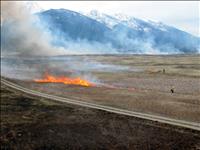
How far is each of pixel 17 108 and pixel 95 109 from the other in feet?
46.1

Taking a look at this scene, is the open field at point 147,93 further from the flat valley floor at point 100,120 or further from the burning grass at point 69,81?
the burning grass at point 69,81

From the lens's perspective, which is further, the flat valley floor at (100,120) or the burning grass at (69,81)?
the burning grass at (69,81)

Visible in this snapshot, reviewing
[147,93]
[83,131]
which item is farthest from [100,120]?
A: [147,93]

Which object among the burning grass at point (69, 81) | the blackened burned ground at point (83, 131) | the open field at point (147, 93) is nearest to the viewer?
the blackened burned ground at point (83, 131)

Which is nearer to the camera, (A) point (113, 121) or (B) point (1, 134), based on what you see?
(B) point (1, 134)

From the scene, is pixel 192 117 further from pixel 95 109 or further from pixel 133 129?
pixel 95 109

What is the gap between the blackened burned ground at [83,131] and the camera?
4081 cm

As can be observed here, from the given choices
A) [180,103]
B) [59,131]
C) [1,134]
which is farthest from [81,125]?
[180,103]

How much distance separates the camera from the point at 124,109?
57.7 metres

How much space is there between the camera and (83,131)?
4638cm

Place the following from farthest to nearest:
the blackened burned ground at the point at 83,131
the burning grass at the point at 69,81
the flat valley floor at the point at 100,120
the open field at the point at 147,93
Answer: the burning grass at the point at 69,81 → the open field at the point at 147,93 → the flat valley floor at the point at 100,120 → the blackened burned ground at the point at 83,131

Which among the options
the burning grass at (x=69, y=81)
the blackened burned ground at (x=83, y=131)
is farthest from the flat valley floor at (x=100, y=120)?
the burning grass at (x=69, y=81)

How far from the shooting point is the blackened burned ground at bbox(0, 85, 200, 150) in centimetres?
4081

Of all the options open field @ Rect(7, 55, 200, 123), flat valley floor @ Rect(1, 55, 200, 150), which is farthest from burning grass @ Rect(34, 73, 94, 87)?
flat valley floor @ Rect(1, 55, 200, 150)
